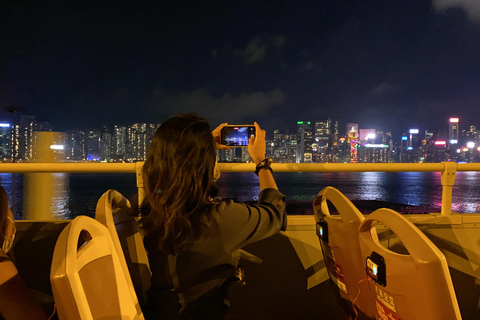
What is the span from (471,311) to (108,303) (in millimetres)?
2929

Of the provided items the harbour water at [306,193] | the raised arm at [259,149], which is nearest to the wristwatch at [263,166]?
the raised arm at [259,149]

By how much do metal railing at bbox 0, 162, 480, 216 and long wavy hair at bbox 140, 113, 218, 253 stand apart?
42.2 inches

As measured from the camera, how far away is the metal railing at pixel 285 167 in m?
2.58

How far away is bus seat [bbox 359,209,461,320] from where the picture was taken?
43.4 inches

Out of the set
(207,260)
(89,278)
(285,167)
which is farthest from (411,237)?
(285,167)

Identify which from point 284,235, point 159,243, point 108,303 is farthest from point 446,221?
point 108,303

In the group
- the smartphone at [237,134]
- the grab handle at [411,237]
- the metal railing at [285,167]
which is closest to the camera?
the grab handle at [411,237]

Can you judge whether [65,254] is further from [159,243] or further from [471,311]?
[471,311]

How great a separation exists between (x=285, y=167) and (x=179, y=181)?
1371 mm

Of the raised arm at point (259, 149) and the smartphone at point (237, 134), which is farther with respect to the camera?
the smartphone at point (237, 134)

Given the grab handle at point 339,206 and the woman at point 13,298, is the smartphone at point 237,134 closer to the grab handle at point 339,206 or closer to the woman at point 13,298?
the grab handle at point 339,206

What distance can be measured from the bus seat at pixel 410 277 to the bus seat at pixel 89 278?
3.24 feet

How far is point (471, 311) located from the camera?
2.71 m

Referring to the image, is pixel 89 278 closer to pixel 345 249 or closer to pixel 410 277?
pixel 410 277
